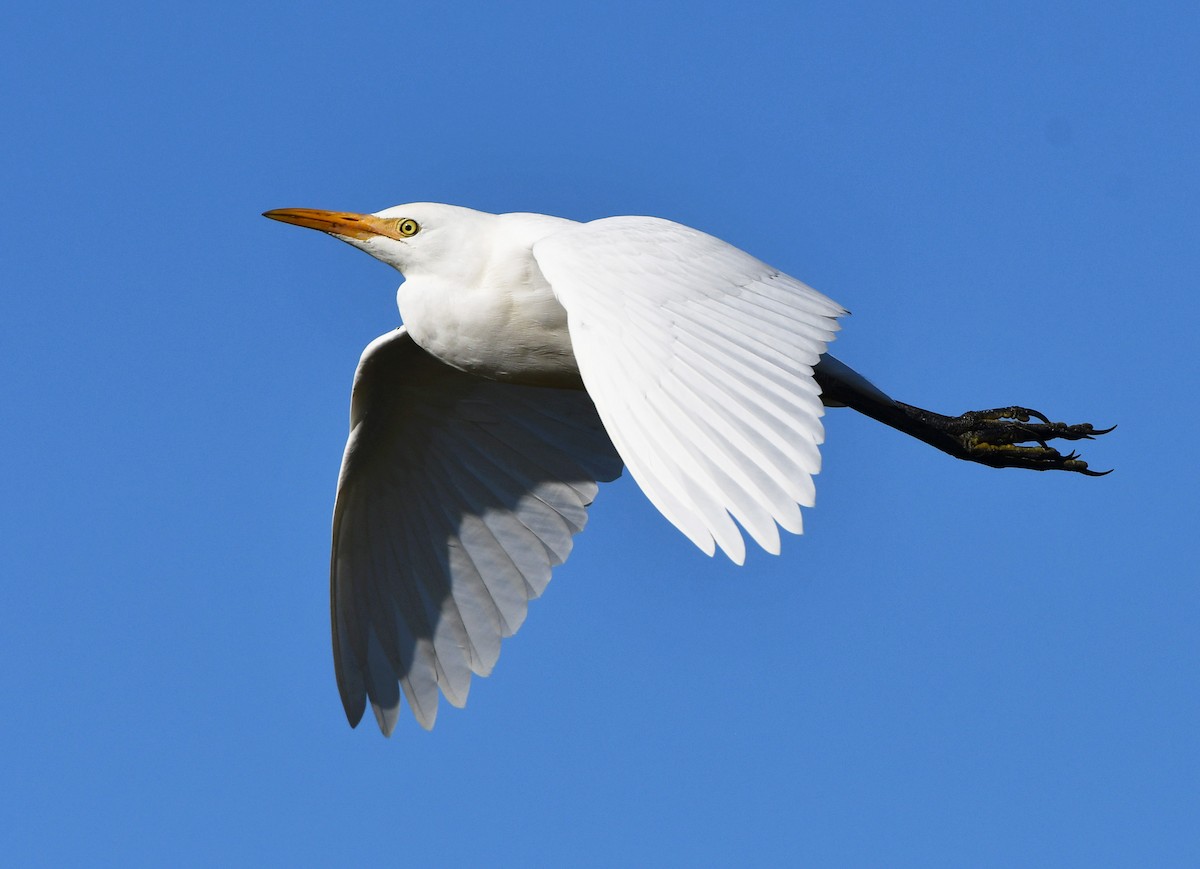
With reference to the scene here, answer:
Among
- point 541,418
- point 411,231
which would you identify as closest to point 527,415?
point 541,418

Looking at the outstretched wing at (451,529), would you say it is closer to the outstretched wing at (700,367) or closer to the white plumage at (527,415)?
the white plumage at (527,415)

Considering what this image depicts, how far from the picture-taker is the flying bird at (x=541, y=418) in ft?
20.4

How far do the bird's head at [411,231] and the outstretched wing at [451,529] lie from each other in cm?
171

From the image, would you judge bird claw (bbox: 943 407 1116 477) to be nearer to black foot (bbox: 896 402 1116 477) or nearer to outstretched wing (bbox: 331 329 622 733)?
black foot (bbox: 896 402 1116 477)

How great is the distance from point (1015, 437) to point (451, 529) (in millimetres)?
3763

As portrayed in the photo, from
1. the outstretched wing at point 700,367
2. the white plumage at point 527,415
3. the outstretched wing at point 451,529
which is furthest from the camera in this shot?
the outstretched wing at point 451,529

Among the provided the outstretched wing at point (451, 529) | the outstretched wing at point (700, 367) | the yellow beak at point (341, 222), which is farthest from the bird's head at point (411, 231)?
the outstretched wing at point (451, 529)

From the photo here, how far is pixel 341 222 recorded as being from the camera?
923 cm

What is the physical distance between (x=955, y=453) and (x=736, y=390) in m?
3.56

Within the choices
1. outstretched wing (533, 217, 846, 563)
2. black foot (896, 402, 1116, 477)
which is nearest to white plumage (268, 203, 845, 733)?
outstretched wing (533, 217, 846, 563)

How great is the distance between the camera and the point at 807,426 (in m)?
6.30

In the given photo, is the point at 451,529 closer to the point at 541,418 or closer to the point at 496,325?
the point at 541,418

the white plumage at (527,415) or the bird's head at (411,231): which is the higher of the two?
the bird's head at (411,231)

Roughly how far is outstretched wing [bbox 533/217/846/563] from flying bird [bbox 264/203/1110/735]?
10mm
